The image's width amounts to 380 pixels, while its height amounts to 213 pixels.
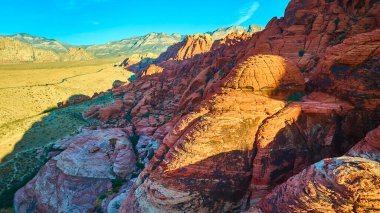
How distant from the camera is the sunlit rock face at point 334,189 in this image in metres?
10.4

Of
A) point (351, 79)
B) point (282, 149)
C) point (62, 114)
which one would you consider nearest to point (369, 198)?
point (282, 149)

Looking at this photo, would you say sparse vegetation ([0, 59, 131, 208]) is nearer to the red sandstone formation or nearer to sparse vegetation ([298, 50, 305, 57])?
→ sparse vegetation ([298, 50, 305, 57])

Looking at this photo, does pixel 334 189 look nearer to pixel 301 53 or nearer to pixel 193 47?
pixel 301 53

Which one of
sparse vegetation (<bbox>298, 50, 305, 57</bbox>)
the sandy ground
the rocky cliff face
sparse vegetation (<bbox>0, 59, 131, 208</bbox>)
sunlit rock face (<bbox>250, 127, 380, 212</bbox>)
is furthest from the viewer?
the sandy ground

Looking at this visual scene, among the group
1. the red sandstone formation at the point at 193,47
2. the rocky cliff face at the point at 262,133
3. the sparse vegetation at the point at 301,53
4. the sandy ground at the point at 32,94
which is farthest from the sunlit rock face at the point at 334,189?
the red sandstone formation at the point at 193,47

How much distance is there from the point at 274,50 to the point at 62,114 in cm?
5905

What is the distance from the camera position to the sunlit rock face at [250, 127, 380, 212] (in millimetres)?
10430

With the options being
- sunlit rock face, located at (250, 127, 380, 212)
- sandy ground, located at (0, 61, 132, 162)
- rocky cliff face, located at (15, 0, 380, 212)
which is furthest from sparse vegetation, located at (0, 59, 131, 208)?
sunlit rock face, located at (250, 127, 380, 212)

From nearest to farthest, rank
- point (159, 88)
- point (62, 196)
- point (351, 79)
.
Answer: point (351, 79) → point (62, 196) → point (159, 88)

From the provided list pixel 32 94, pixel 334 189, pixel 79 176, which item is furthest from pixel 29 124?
pixel 334 189

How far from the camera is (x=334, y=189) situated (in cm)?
1105

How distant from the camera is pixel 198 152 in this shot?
18.8 metres

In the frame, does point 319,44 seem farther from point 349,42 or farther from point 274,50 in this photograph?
point 349,42

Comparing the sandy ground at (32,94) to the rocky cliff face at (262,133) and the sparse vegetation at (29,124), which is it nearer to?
the sparse vegetation at (29,124)
